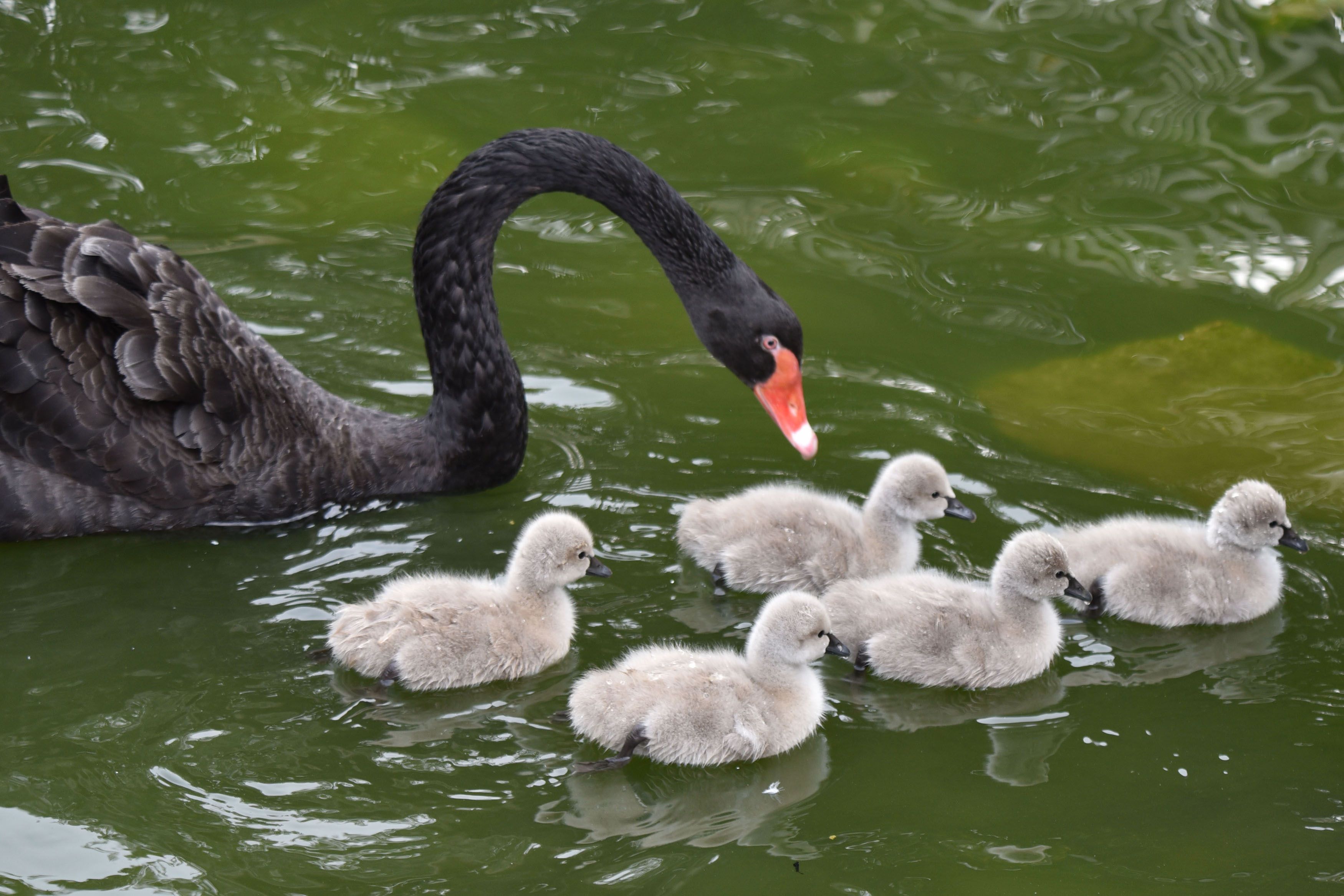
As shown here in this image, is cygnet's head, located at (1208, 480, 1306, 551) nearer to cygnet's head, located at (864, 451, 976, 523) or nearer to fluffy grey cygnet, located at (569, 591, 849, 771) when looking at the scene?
cygnet's head, located at (864, 451, 976, 523)

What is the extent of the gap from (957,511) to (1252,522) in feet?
2.86

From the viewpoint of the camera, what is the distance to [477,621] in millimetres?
4211

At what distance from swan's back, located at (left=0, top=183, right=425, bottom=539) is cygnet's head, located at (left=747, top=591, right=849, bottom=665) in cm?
192

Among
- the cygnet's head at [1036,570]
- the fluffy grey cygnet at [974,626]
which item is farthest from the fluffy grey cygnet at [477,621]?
the cygnet's head at [1036,570]

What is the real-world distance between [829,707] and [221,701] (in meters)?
1.60

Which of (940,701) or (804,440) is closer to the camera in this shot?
(940,701)

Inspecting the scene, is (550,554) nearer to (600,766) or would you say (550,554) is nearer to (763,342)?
(600,766)

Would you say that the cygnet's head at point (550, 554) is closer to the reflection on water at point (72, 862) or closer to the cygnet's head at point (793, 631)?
the cygnet's head at point (793, 631)

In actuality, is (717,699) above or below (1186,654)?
above

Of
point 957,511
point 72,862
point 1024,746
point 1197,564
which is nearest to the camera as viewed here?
point 72,862

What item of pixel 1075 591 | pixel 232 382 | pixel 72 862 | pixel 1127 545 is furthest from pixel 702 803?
pixel 232 382

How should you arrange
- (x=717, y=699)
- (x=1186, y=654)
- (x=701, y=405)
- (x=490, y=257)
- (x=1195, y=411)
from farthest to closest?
(x=1195, y=411)
(x=701, y=405)
(x=490, y=257)
(x=1186, y=654)
(x=717, y=699)

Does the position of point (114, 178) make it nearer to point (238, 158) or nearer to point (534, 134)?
point (238, 158)

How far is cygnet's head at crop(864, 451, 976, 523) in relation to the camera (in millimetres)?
4711
